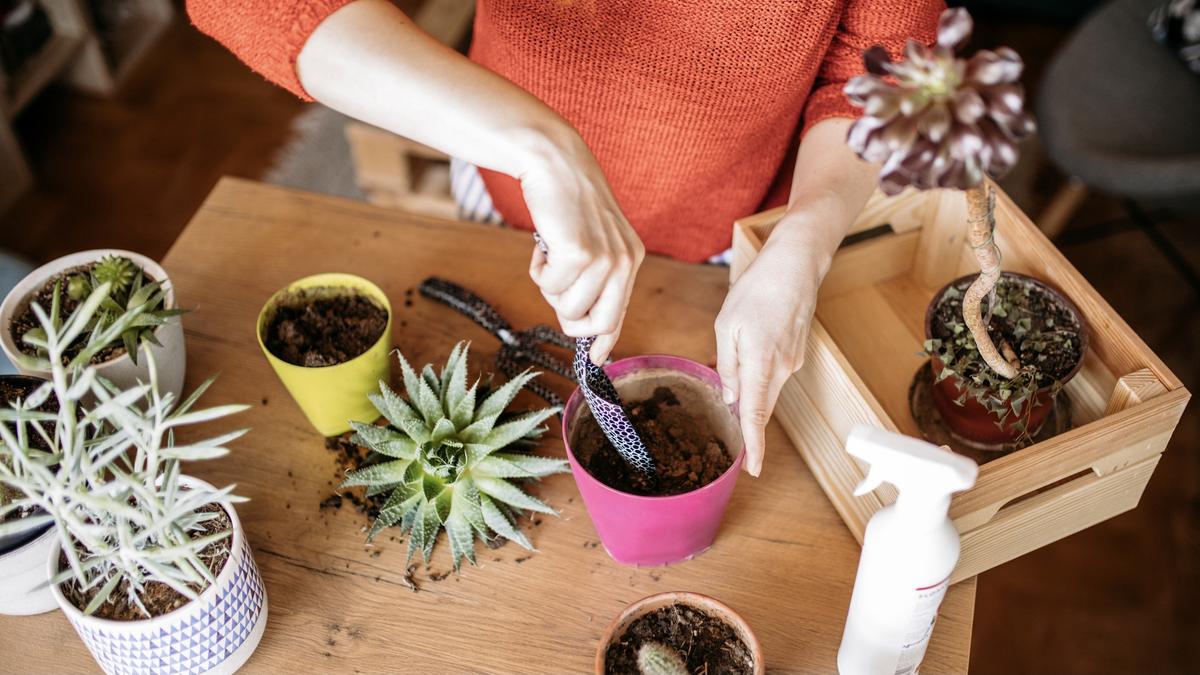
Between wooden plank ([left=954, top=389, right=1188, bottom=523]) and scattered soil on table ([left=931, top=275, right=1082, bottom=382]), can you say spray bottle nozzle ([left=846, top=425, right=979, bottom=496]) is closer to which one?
wooden plank ([left=954, top=389, right=1188, bottom=523])

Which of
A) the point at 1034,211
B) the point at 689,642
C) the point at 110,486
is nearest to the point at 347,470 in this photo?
the point at 110,486

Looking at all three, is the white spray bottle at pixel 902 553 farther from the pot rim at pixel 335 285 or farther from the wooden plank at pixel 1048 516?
the pot rim at pixel 335 285

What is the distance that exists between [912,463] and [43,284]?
90 cm

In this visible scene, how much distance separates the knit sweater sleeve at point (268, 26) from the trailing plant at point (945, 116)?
51cm

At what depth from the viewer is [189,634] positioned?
31.9 inches

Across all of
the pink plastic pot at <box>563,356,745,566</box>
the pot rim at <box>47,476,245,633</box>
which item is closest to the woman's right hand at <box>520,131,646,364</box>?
the pink plastic pot at <box>563,356,745,566</box>

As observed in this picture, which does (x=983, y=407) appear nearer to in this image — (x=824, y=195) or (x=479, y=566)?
(x=824, y=195)

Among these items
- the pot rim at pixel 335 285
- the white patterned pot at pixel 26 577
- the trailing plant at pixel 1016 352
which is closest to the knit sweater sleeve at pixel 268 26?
the pot rim at pixel 335 285

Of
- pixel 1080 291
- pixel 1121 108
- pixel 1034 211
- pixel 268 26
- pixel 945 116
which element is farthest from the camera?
pixel 1034 211

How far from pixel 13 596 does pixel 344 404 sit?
0.34 m

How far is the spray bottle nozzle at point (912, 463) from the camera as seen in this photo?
0.67m

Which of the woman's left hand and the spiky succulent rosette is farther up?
the spiky succulent rosette

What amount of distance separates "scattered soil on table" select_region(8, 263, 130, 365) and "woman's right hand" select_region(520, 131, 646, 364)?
1.53ft

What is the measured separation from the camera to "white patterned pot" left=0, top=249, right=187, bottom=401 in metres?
0.96
